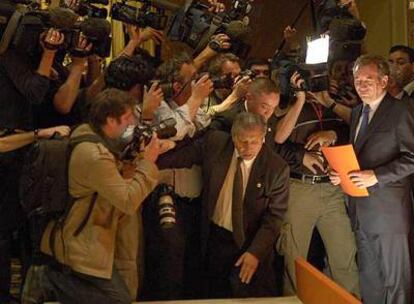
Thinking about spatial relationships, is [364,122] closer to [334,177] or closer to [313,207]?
[334,177]

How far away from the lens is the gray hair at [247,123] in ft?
9.61

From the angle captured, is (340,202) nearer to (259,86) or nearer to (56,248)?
(259,86)

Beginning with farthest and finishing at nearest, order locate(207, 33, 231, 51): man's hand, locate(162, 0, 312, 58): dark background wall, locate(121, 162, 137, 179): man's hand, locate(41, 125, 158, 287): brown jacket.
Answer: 1. locate(162, 0, 312, 58): dark background wall
2. locate(207, 33, 231, 51): man's hand
3. locate(121, 162, 137, 179): man's hand
4. locate(41, 125, 158, 287): brown jacket

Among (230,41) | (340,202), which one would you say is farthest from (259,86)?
(340,202)

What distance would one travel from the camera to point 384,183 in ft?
9.74

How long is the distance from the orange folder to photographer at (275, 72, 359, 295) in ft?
0.79

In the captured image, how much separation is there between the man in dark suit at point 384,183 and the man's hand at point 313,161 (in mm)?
244

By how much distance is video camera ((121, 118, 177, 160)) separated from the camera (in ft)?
8.80

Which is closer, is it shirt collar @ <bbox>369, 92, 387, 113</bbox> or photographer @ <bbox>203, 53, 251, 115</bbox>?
shirt collar @ <bbox>369, 92, 387, 113</bbox>

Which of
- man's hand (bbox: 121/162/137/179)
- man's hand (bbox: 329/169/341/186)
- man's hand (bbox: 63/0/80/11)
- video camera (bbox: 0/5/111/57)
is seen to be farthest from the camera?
man's hand (bbox: 63/0/80/11)

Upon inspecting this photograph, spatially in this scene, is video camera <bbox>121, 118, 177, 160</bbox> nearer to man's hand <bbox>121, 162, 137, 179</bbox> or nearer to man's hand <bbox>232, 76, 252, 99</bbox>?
man's hand <bbox>121, 162, 137, 179</bbox>

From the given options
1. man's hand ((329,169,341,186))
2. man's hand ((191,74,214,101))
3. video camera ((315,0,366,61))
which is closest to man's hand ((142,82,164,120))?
man's hand ((191,74,214,101))

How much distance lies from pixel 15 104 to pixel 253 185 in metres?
A: 1.07

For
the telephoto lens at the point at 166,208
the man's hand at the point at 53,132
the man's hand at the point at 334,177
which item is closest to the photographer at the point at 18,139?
the man's hand at the point at 53,132
